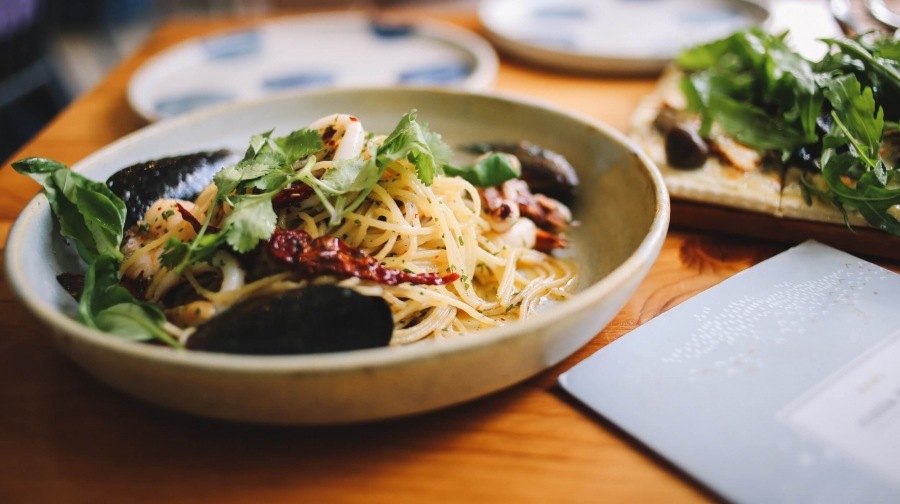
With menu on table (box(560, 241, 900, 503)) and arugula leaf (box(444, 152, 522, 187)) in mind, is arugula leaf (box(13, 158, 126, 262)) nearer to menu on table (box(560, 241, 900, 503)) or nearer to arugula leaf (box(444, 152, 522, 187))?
arugula leaf (box(444, 152, 522, 187))

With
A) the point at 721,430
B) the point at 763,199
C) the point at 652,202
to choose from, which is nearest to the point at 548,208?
the point at 652,202

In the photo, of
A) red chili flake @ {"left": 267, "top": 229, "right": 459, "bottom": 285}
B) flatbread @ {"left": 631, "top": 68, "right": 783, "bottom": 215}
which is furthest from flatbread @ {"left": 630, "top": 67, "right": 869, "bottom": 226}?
red chili flake @ {"left": 267, "top": 229, "right": 459, "bottom": 285}

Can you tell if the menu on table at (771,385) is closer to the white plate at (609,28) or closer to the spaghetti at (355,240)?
the spaghetti at (355,240)

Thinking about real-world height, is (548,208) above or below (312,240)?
below

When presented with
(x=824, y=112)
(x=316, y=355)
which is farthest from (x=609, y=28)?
(x=316, y=355)

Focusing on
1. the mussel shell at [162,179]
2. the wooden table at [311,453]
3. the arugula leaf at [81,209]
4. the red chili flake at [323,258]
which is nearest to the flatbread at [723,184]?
the wooden table at [311,453]

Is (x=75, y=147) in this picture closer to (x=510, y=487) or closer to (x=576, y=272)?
(x=576, y=272)

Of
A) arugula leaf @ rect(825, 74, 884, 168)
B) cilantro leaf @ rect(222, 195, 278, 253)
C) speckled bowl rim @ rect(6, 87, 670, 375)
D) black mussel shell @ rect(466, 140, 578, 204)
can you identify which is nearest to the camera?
speckled bowl rim @ rect(6, 87, 670, 375)
